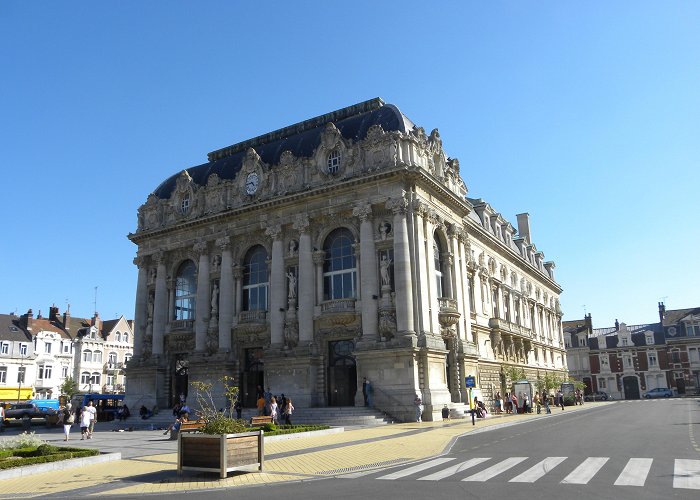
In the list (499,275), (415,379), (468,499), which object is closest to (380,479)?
(468,499)

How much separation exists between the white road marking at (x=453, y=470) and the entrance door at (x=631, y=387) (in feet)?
308

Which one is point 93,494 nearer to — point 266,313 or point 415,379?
point 415,379

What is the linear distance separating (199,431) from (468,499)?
7979mm

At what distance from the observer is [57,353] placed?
263 feet

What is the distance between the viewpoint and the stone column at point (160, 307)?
4944 cm

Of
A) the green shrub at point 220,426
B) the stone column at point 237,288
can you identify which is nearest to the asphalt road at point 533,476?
the green shrub at point 220,426

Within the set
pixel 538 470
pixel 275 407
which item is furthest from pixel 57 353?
pixel 538 470

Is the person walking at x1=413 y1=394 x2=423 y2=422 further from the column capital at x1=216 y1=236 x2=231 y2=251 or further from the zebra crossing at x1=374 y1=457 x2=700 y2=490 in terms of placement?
the column capital at x1=216 y1=236 x2=231 y2=251

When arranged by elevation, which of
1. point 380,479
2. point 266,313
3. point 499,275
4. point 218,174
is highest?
point 218,174

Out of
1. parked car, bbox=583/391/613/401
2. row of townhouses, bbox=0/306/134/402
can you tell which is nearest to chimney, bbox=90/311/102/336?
row of townhouses, bbox=0/306/134/402

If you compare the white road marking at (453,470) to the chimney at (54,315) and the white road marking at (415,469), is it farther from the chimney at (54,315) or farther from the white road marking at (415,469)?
the chimney at (54,315)

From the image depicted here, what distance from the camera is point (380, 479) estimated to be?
46.1 ft

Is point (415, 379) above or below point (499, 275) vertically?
below

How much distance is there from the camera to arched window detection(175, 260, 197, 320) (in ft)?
164
